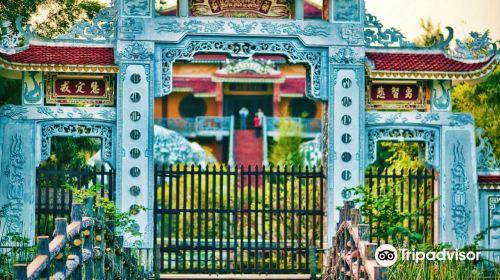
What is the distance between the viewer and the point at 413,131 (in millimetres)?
13758

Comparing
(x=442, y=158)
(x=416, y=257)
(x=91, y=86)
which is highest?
(x=91, y=86)

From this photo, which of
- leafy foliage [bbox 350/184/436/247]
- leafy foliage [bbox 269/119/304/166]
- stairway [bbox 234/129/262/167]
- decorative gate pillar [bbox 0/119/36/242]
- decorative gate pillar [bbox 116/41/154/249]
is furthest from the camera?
stairway [bbox 234/129/262/167]

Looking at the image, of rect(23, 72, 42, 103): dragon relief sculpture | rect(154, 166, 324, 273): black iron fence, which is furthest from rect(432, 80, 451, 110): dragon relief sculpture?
rect(23, 72, 42, 103): dragon relief sculpture

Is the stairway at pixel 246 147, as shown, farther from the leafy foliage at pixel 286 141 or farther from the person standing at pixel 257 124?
the leafy foliage at pixel 286 141

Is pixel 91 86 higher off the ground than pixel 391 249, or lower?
higher

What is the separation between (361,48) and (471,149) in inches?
81.7

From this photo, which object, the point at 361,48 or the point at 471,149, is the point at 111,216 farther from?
the point at 471,149

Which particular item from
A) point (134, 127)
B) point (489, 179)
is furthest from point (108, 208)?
point (489, 179)

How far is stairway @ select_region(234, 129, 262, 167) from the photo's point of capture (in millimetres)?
32750

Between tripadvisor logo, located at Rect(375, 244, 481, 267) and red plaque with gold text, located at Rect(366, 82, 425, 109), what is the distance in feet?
7.28

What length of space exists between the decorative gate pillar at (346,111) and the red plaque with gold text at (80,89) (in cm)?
305

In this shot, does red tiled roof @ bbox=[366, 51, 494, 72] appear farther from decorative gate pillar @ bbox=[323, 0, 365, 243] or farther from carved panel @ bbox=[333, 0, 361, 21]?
carved panel @ bbox=[333, 0, 361, 21]

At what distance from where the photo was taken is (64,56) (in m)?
13.1

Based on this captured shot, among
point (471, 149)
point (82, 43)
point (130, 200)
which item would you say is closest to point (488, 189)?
point (471, 149)
